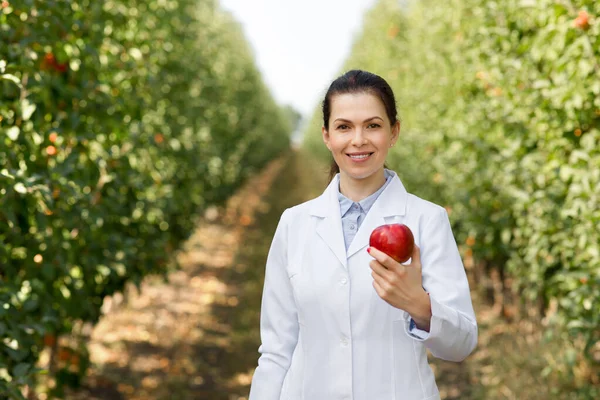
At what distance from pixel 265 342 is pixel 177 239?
6.24 meters

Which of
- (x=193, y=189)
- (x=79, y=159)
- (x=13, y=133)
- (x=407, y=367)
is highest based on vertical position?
(x=193, y=189)

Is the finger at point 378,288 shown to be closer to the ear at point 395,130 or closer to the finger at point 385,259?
the finger at point 385,259

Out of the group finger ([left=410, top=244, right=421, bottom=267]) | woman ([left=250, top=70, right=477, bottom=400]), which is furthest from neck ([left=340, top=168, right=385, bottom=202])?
finger ([left=410, top=244, right=421, bottom=267])

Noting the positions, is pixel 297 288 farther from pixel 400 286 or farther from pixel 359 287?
pixel 400 286

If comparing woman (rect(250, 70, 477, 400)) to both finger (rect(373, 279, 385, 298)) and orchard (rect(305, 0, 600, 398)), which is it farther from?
orchard (rect(305, 0, 600, 398))

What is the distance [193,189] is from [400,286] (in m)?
6.49

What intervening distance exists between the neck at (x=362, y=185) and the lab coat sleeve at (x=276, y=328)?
0.73 ft

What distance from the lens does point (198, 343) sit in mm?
7859

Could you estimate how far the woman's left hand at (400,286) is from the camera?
5.89 ft

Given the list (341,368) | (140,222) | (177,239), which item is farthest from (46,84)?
(177,239)

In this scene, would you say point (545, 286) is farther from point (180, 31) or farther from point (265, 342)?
point (180, 31)

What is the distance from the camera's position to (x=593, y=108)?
172 inches

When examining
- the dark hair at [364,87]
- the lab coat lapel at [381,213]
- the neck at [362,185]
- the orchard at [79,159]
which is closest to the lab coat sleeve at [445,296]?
the lab coat lapel at [381,213]

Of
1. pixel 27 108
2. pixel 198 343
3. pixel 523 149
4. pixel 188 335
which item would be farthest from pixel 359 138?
pixel 188 335
